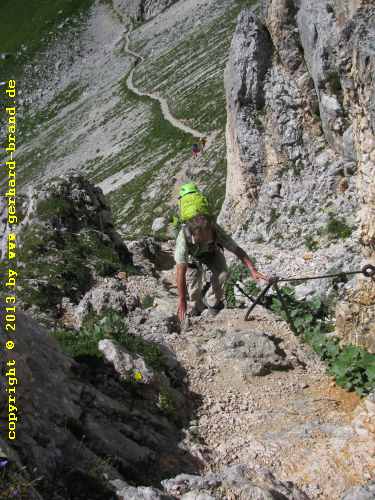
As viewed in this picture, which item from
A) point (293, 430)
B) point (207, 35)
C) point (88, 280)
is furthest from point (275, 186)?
point (207, 35)

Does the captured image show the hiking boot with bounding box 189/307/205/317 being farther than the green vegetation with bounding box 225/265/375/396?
Yes

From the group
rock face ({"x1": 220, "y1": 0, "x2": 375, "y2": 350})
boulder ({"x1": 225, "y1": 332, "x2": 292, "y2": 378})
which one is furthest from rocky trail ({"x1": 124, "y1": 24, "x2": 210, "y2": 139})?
boulder ({"x1": 225, "y1": 332, "x2": 292, "y2": 378})

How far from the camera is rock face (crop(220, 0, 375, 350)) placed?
62.6ft

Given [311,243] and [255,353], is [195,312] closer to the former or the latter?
[255,353]

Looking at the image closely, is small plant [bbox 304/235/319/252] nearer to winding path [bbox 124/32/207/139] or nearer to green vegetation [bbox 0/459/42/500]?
green vegetation [bbox 0/459/42/500]

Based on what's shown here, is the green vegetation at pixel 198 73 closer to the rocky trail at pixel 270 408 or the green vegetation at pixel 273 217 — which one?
the green vegetation at pixel 273 217

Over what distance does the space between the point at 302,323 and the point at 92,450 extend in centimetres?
652

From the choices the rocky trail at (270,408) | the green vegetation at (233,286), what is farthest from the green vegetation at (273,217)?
the rocky trail at (270,408)

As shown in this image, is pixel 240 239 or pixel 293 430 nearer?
pixel 293 430

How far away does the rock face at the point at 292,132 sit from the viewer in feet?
62.6

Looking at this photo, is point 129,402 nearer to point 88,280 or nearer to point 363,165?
point 363,165

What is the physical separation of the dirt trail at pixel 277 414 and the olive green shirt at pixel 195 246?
189 centimetres

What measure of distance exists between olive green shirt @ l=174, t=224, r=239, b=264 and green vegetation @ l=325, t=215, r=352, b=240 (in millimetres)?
8268

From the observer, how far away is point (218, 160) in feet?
152
